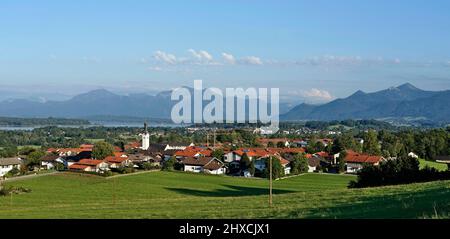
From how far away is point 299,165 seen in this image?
74375 millimetres

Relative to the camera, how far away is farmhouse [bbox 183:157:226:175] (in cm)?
7669

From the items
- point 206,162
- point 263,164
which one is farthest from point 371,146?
point 206,162

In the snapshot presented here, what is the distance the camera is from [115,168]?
2842 inches

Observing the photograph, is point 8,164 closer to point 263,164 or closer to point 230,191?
point 263,164

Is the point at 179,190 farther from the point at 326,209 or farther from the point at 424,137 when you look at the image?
the point at 424,137

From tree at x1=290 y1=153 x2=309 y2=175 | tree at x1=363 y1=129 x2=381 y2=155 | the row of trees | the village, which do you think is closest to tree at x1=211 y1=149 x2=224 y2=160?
the village

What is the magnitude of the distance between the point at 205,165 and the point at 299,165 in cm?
1412

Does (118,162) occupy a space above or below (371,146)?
below

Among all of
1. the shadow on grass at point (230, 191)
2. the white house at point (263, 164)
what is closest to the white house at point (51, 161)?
the white house at point (263, 164)

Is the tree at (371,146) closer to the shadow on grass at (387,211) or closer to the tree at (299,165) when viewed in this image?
the tree at (299,165)

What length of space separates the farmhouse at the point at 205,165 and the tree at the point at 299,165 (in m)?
10.9

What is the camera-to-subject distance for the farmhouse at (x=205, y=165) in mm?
76688
